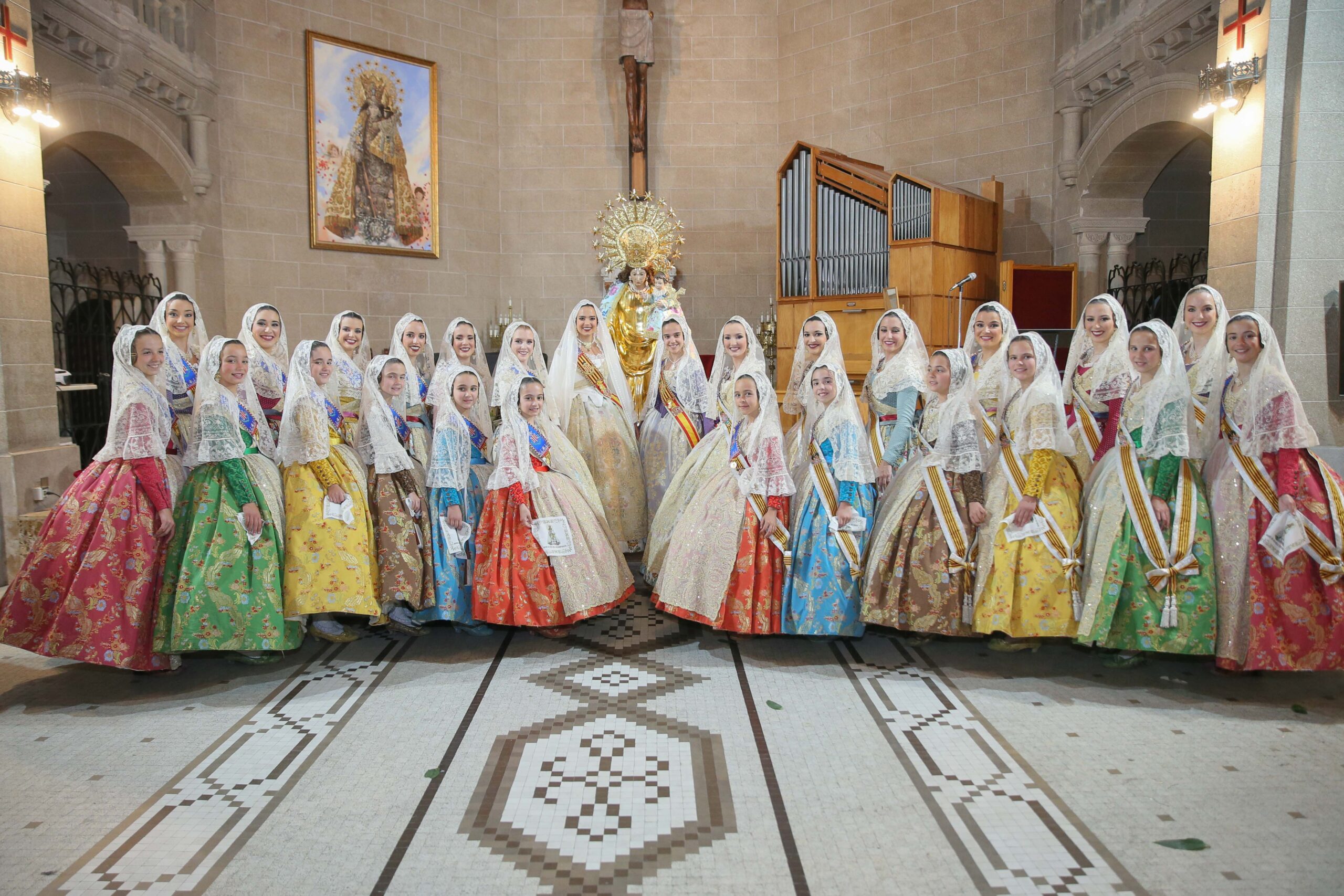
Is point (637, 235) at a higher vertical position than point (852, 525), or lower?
higher

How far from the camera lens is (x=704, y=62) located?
9.18 meters

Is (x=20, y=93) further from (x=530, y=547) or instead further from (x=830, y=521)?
(x=830, y=521)

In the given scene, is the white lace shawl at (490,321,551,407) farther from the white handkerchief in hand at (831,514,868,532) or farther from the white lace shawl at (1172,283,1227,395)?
the white lace shawl at (1172,283,1227,395)

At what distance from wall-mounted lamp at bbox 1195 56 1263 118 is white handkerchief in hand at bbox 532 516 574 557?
3.98 m

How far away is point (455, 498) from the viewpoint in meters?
3.91

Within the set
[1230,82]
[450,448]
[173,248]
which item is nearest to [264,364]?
[450,448]

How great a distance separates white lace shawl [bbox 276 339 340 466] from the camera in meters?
3.66

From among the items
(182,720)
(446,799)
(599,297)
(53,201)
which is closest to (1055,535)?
(446,799)

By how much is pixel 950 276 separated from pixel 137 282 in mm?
6348

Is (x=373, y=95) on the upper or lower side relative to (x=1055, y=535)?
upper

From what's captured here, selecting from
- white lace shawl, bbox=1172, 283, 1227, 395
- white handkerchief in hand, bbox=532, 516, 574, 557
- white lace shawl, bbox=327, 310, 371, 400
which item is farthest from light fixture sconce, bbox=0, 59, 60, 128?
white lace shawl, bbox=1172, 283, 1227, 395

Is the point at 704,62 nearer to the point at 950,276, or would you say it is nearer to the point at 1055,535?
the point at 950,276

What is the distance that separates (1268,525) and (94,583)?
173 inches

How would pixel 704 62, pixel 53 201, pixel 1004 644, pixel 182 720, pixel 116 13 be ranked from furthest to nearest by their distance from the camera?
pixel 704 62
pixel 53 201
pixel 116 13
pixel 1004 644
pixel 182 720
